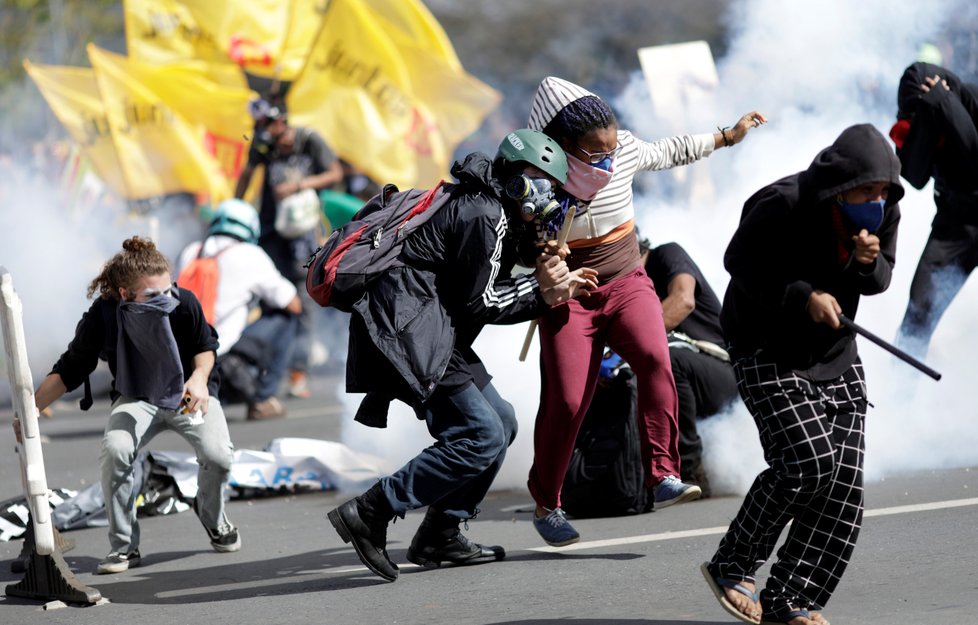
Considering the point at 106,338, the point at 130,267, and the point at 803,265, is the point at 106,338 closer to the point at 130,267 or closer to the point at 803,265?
the point at 130,267

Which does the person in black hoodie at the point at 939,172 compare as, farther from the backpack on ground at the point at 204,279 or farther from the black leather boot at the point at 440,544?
the backpack on ground at the point at 204,279

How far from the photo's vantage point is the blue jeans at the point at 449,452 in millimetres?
4832

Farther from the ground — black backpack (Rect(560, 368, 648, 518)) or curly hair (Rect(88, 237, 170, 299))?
curly hair (Rect(88, 237, 170, 299))

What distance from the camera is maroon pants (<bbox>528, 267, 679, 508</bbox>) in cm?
530

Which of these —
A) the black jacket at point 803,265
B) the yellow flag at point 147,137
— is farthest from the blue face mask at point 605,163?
the yellow flag at point 147,137

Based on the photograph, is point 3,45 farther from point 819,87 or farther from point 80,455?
point 819,87

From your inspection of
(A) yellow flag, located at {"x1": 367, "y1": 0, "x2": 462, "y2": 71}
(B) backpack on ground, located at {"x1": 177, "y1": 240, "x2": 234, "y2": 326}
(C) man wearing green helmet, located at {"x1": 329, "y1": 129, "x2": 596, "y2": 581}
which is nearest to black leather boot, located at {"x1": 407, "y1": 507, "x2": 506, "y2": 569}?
(C) man wearing green helmet, located at {"x1": 329, "y1": 129, "x2": 596, "y2": 581}

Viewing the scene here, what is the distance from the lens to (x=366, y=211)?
16.4 ft

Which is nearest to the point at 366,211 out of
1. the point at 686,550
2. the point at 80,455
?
the point at 686,550

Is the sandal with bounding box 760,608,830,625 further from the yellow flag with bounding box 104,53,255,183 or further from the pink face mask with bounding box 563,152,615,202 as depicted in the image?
the yellow flag with bounding box 104,53,255,183

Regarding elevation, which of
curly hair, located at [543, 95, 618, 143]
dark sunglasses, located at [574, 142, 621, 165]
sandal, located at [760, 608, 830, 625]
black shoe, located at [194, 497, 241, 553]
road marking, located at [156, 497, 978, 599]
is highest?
curly hair, located at [543, 95, 618, 143]

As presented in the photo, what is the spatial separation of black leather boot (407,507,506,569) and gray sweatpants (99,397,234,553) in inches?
36.8

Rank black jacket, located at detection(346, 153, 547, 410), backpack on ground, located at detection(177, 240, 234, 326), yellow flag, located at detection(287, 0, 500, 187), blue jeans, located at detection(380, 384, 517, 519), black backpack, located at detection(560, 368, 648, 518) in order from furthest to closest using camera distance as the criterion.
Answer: yellow flag, located at detection(287, 0, 500, 187)
backpack on ground, located at detection(177, 240, 234, 326)
black backpack, located at detection(560, 368, 648, 518)
blue jeans, located at detection(380, 384, 517, 519)
black jacket, located at detection(346, 153, 547, 410)

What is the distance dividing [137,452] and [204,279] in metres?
3.71
